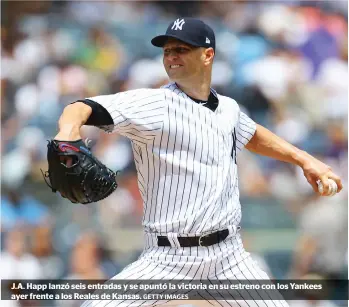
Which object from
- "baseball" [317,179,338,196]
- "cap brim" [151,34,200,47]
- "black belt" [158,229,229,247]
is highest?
"cap brim" [151,34,200,47]

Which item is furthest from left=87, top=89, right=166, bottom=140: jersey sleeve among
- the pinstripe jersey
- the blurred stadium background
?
the blurred stadium background

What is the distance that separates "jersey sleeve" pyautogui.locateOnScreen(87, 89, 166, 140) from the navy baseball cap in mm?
273

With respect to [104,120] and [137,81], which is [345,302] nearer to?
[137,81]

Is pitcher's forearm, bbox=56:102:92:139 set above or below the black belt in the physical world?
above

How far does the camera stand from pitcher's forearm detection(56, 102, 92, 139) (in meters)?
1.98

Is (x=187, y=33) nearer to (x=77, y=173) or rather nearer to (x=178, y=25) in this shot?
(x=178, y=25)

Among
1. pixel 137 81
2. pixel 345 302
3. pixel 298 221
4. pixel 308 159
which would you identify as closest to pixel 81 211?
pixel 137 81

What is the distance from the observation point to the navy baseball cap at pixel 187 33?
254cm

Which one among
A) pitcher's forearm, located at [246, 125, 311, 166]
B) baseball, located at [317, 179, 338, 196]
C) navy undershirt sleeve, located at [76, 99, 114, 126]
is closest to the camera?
navy undershirt sleeve, located at [76, 99, 114, 126]

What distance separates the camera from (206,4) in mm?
6121

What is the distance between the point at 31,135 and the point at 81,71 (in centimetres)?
80

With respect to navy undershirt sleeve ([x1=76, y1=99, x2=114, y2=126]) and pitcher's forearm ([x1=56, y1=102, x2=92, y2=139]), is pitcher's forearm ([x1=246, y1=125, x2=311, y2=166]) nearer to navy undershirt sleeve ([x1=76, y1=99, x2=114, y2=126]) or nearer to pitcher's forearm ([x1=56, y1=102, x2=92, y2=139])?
navy undershirt sleeve ([x1=76, y1=99, x2=114, y2=126])

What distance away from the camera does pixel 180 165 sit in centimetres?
242

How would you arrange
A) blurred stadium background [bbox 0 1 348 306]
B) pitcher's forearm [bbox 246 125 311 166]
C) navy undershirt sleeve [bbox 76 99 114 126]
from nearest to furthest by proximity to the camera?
navy undershirt sleeve [bbox 76 99 114 126]
pitcher's forearm [bbox 246 125 311 166]
blurred stadium background [bbox 0 1 348 306]
